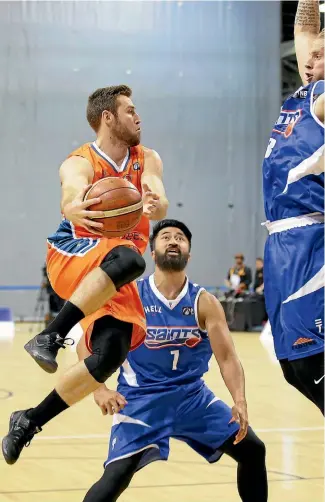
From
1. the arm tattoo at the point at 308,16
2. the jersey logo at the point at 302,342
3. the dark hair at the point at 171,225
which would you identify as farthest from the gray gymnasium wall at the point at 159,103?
the jersey logo at the point at 302,342

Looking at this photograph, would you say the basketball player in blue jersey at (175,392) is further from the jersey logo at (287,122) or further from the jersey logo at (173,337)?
the jersey logo at (287,122)

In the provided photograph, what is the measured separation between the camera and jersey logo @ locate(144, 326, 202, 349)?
5.21 meters

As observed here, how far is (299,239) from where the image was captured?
157 inches

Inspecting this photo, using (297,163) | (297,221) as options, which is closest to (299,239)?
(297,221)

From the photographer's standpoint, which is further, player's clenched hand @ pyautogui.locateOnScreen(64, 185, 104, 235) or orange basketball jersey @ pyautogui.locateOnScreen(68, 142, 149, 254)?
orange basketball jersey @ pyautogui.locateOnScreen(68, 142, 149, 254)

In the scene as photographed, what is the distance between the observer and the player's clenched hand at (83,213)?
177 inches

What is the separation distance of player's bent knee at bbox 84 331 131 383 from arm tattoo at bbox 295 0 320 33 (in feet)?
6.45

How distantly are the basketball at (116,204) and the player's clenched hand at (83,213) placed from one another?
0.03 m

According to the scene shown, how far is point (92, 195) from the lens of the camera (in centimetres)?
455

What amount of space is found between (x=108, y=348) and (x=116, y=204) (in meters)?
0.75

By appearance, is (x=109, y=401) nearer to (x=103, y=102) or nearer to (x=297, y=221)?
(x=297, y=221)

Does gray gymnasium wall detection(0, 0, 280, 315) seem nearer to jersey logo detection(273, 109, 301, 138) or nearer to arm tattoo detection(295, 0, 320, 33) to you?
arm tattoo detection(295, 0, 320, 33)

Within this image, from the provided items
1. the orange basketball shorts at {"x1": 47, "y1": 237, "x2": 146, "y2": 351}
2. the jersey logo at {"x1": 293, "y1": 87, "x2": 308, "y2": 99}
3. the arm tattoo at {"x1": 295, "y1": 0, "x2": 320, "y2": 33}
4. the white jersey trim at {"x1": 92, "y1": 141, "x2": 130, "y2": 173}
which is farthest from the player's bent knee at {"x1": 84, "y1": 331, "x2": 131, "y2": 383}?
the arm tattoo at {"x1": 295, "y1": 0, "x2": 320, "y2": 33}

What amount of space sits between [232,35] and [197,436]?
70.1 feet
